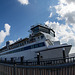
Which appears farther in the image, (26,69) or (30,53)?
(30,53)

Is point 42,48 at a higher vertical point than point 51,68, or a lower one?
higher

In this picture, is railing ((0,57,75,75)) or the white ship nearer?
railing ((0,57,75,75))

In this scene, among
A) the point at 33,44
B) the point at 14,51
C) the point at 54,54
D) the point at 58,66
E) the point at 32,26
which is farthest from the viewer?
the point at 14,51

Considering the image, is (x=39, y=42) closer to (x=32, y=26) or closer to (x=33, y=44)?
(x=33, y=44)

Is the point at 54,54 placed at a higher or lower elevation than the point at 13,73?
higher

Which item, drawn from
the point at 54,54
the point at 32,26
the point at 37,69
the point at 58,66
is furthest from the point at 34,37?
the point at 58,66

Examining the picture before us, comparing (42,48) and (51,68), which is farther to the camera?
(42,48)

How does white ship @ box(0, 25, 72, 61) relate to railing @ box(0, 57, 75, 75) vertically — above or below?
above

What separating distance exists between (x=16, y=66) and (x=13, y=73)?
1.18m

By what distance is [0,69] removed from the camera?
15102mm

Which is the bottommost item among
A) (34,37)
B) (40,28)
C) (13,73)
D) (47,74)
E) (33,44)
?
(13,73)

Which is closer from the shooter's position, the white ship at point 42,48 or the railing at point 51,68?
the railing at point 51,68

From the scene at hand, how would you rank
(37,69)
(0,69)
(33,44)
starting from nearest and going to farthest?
(37,69)
(0,69)
(33,44)

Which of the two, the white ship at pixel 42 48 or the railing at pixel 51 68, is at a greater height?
the white ship at pixel 42 48
